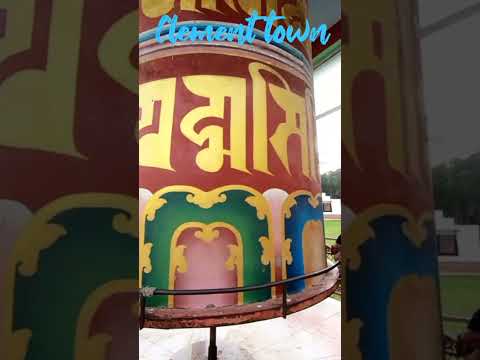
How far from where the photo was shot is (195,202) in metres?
0.64

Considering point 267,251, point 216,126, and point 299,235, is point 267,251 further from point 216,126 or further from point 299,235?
point 216,126

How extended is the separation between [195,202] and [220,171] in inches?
3.7

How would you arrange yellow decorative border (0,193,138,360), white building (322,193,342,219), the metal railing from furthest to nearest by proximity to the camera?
white building (322,193,342,219)
the metal railing
yellow decorative border (0,193,138,360)

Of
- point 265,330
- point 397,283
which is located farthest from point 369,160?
point 265,330

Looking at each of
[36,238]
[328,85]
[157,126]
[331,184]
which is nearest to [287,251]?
[157,126]

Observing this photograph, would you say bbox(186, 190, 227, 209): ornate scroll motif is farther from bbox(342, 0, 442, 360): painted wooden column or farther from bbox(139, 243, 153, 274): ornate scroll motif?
bbox(342, 0, 442, 360): painted wooden column

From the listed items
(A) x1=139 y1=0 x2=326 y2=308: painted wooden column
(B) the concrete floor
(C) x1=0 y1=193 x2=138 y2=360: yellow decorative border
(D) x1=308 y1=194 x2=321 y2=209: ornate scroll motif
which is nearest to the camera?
(C) x1=0 y1=193 x2=138 y2=360: yellow decorative border

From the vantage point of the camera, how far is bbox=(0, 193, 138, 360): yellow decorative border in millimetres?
242

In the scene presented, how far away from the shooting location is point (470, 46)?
1.05 feet

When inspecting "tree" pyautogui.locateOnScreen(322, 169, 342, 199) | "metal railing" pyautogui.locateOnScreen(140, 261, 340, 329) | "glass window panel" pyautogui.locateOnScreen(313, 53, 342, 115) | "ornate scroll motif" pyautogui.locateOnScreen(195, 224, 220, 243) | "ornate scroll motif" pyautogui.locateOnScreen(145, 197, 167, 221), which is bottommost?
"metal railing" pyautogui.locateOnScreen(140, 261, 340, 329)

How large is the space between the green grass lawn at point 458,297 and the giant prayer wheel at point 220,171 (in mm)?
372

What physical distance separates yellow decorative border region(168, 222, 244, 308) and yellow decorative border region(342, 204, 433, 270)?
356 mm

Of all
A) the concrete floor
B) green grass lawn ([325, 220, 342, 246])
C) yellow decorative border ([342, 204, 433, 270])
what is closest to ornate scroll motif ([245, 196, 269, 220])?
yellow decorative border ([342, 204, 433, 270])

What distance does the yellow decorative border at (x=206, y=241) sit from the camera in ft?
2.02
